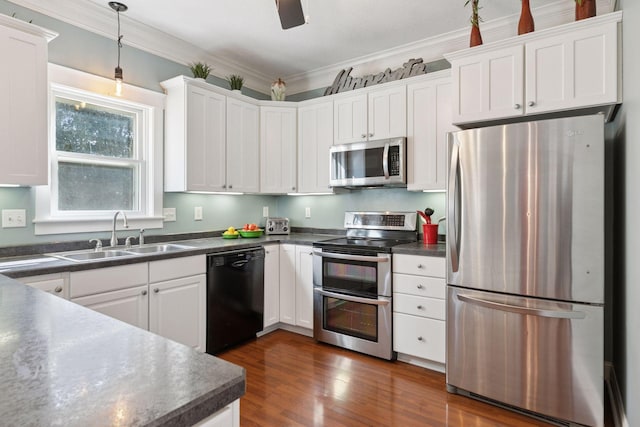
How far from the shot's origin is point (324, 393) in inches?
93.2

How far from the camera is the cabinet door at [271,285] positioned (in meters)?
3.36

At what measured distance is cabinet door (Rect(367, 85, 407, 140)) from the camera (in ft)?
10.3

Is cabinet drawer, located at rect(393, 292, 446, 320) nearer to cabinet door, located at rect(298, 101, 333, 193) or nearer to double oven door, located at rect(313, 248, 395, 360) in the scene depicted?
double oven door, located at rect(313, 248, 395, 360)

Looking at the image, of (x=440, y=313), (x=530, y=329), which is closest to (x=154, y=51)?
(x=440, y=313)

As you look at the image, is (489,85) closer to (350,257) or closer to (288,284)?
(350,257)

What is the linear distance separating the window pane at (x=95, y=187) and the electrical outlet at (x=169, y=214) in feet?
0.78

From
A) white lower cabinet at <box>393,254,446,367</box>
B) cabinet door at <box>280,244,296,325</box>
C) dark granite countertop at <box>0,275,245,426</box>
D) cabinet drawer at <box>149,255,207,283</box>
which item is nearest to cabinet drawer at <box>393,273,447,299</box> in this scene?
white lower cabinet at <box>393,254,446,367</box>

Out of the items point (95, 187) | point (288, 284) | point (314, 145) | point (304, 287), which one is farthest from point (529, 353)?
point (95, 187)

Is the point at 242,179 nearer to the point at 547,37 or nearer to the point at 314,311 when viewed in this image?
the point at 314,311

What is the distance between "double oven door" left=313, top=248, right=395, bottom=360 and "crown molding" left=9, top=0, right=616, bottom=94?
196cm

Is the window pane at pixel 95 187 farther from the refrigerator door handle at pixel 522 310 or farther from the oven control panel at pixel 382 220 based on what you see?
the refrigerator door handle at pixel 522 310

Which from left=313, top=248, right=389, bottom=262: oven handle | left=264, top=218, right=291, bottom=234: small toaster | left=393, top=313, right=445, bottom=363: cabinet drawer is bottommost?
left=393, top=313, right=445, bottom=363: cabinet drawer

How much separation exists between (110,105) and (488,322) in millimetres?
3198

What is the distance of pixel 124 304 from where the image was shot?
235cm
